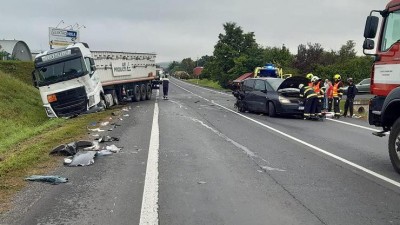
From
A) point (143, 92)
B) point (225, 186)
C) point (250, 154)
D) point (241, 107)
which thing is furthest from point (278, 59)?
point (225, 186)

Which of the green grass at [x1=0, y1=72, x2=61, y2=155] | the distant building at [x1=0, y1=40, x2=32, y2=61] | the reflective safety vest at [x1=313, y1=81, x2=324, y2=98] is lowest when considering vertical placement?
the green grass at [x1=0, y1=72, x2=61, y2=155]

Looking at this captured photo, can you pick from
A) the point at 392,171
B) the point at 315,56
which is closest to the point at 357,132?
the point at 392,171

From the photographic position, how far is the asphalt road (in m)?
Answer: 5.13

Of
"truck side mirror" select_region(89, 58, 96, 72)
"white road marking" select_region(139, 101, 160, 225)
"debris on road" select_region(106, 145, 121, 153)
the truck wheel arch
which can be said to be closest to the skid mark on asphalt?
"white road marking" select_region(139, 101, 160, 225)

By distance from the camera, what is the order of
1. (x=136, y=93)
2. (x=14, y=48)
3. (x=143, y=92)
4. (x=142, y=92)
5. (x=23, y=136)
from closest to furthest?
(x=23, y=136) → (x=136, y=93) → (x=142, y=92) → (x=143, y=92) → (x=14, y=48)

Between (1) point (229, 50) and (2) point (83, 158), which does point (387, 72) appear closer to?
(2) point (83, 158)

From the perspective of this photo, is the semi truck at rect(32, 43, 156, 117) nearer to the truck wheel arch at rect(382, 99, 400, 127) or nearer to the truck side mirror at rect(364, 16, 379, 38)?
the truck side mirror at rect(364, 16, 379, 38)

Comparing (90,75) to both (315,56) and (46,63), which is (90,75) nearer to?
(46,63)

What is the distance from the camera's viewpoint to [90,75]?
812 inches

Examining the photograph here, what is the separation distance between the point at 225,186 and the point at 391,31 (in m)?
Result: 4.49

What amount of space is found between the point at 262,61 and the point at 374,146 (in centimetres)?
4198

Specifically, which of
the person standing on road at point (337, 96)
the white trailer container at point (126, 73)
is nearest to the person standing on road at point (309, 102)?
the person standing on road at point (337, 96)

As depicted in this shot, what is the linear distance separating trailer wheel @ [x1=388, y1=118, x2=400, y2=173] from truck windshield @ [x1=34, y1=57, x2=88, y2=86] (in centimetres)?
1532

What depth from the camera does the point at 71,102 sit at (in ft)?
65.6
